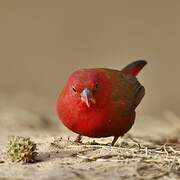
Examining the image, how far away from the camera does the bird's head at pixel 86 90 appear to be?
19.7ft

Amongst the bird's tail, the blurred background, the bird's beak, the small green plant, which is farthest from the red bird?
the blurred background

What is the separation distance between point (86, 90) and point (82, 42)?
30.6 feet

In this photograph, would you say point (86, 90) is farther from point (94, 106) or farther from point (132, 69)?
point (132, 69)

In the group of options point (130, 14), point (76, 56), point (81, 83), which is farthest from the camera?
point (130, 14)

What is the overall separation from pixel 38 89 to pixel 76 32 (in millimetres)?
2454

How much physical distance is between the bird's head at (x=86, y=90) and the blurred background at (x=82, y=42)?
645 cm

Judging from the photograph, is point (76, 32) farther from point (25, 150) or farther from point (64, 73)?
point (25, 150)

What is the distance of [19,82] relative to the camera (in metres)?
13.9

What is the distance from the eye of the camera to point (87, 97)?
19.6ft

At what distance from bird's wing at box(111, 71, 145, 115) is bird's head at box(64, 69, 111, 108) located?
17 cm

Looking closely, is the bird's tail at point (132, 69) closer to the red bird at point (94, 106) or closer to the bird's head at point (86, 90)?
the red bird at point (94, 106)

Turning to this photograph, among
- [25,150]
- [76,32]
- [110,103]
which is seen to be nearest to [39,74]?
[76,32]

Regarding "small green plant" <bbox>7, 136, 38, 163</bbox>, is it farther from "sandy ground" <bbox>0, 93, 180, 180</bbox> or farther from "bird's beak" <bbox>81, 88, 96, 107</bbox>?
"bird's beak" <bbox>81, 88, 96, 107</bbox>

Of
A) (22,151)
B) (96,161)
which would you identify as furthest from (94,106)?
(22,151)
